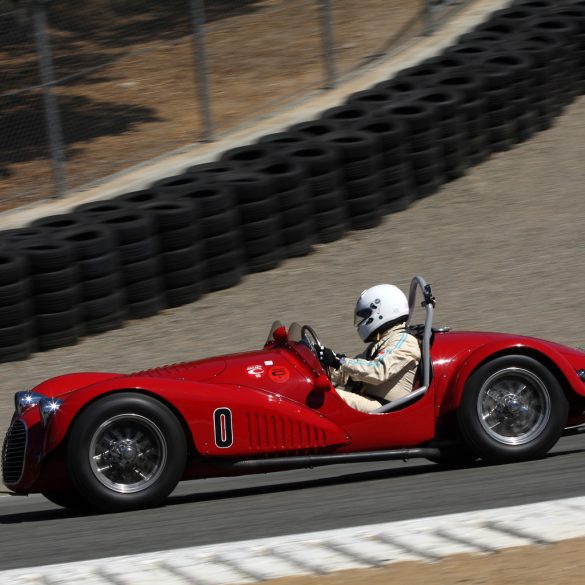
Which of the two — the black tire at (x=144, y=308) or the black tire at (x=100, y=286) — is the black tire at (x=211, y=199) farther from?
the black tire at (x=100, y=286)

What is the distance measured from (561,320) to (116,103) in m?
6.86

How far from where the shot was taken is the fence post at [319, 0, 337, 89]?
1581 centimetres

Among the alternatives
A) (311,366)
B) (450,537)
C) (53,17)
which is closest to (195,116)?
(53,17)

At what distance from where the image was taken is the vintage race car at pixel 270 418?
20.4 ft

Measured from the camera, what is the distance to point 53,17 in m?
13.6

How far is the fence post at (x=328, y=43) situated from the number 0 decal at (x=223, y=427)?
1033cm

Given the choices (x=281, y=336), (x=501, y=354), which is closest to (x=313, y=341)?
(x=281, y=336)

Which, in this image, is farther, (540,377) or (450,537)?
(540,377)

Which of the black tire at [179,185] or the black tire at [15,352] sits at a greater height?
the black tire at [179,185]

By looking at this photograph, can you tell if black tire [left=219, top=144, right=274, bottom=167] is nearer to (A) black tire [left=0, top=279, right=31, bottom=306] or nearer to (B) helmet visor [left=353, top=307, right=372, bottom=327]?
(A) black tire [left=0, top=279, right=31, bottom=306]

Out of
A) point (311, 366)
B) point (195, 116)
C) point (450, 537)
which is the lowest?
point (450, 537)

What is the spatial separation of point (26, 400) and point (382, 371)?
6.31 ft

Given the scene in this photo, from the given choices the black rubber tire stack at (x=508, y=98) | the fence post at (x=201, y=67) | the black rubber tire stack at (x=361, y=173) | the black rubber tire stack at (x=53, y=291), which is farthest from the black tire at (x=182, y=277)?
the black rubber tire stack at (x=508, y=98)

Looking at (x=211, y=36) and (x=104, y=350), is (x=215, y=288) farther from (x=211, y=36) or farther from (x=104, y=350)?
(x=211, y=36)
